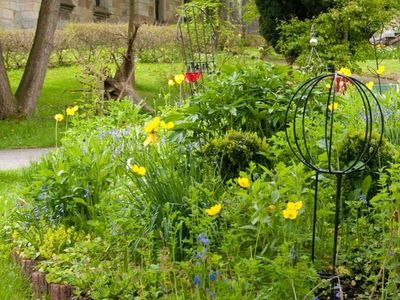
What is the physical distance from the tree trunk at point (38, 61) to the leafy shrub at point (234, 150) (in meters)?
8.84

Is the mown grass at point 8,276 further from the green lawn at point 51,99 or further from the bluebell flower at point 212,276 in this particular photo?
the green lawn at point 51,99

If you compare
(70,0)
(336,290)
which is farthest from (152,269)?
(70,0)

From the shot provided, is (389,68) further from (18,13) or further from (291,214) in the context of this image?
(291,214)

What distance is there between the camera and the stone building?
23.8m

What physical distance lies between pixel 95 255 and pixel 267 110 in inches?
59.4

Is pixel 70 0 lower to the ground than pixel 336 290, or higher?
higher

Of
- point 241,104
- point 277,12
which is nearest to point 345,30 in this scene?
point 277,12

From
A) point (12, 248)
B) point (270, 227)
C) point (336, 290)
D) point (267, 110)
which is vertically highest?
point (267, 110)

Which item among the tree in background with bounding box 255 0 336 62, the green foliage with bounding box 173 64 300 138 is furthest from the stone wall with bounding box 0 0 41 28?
the green foliage with bounding box 173 64 300 138

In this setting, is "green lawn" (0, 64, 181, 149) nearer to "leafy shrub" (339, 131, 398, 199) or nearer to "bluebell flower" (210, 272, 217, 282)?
"leafy shrub" (339, 131, 398, 199)

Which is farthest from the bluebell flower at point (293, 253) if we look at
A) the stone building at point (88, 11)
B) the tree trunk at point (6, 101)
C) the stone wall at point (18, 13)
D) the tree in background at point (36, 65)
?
the stone wall at point (18, 13)

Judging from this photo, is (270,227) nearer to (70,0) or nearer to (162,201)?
(162,201)

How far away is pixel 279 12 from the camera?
58.9 feet

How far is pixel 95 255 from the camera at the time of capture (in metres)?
3.95
